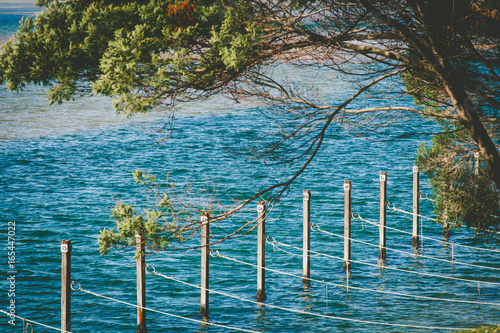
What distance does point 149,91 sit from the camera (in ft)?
36.0

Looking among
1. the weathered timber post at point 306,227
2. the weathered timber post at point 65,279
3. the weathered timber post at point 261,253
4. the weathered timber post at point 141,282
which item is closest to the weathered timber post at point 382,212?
the weathered timber post at point 306,227

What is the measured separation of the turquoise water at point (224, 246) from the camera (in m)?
15.2

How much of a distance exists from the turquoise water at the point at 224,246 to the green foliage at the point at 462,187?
1267mm

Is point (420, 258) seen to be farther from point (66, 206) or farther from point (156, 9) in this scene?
point (66, 206)

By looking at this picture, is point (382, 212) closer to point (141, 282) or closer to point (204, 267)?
point (204, 267)

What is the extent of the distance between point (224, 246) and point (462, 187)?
774 cm

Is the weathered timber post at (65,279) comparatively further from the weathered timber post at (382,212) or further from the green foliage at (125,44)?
the weathered timber post at (382,212)

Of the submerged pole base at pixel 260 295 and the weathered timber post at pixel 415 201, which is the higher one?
the weathered timber post at pixel 415 201

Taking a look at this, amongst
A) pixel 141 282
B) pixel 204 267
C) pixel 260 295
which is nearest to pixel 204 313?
pixel 204 267

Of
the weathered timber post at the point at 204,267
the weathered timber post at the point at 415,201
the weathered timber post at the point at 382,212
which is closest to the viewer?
the weathered timber post at the point at 204,267

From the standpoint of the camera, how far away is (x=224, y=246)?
68.8ft

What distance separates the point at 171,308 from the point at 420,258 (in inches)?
313

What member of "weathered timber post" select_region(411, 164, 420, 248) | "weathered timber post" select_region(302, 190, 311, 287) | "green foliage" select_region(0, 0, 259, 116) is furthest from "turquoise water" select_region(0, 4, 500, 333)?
"green foliage" select_region(0, 0, 259, 116)

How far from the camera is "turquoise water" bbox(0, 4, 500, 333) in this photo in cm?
1521
